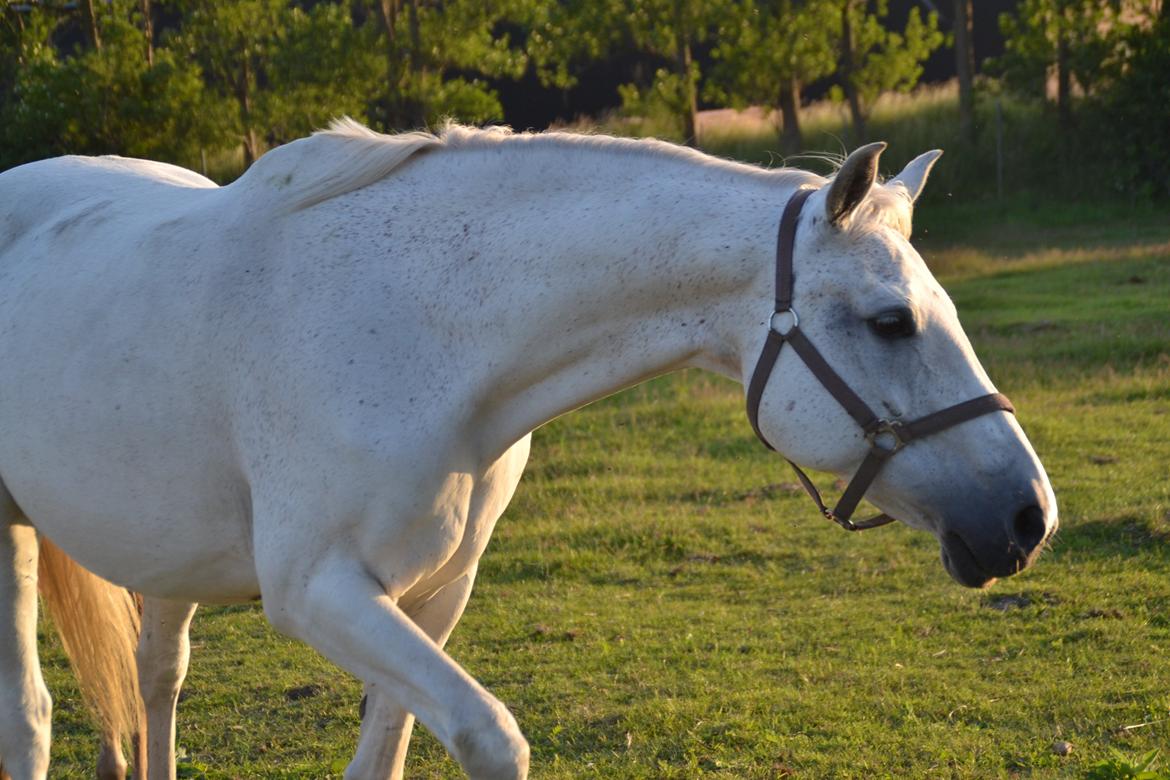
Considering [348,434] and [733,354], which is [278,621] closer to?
[348,434]

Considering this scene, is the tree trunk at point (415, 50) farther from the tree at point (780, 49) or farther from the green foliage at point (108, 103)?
the tree at point (780, 49)

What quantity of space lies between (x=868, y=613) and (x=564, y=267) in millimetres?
2950

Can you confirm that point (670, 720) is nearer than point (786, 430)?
No

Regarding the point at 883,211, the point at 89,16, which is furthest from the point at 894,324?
the point at 89,16

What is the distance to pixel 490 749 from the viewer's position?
8.09ft

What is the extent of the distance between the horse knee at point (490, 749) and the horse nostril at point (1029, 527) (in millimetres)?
969

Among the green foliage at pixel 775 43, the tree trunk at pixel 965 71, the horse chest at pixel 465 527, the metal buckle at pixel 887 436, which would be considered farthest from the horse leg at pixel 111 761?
the tree trunk at pixel 965 71

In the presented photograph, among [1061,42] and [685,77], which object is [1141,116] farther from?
[685,77]

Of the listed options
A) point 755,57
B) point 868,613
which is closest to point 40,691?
point 868,613

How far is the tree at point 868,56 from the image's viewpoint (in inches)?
807

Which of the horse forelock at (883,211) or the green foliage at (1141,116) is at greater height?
the horse forelock at (883,211)

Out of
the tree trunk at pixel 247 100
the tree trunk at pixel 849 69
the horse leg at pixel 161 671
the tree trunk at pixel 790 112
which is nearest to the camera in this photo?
the horse leg at pixel 161 671

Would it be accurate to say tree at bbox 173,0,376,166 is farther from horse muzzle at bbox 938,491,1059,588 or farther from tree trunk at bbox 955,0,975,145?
horse muzzle at bbox 938,491,1059,588

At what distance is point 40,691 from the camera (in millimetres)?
3346
